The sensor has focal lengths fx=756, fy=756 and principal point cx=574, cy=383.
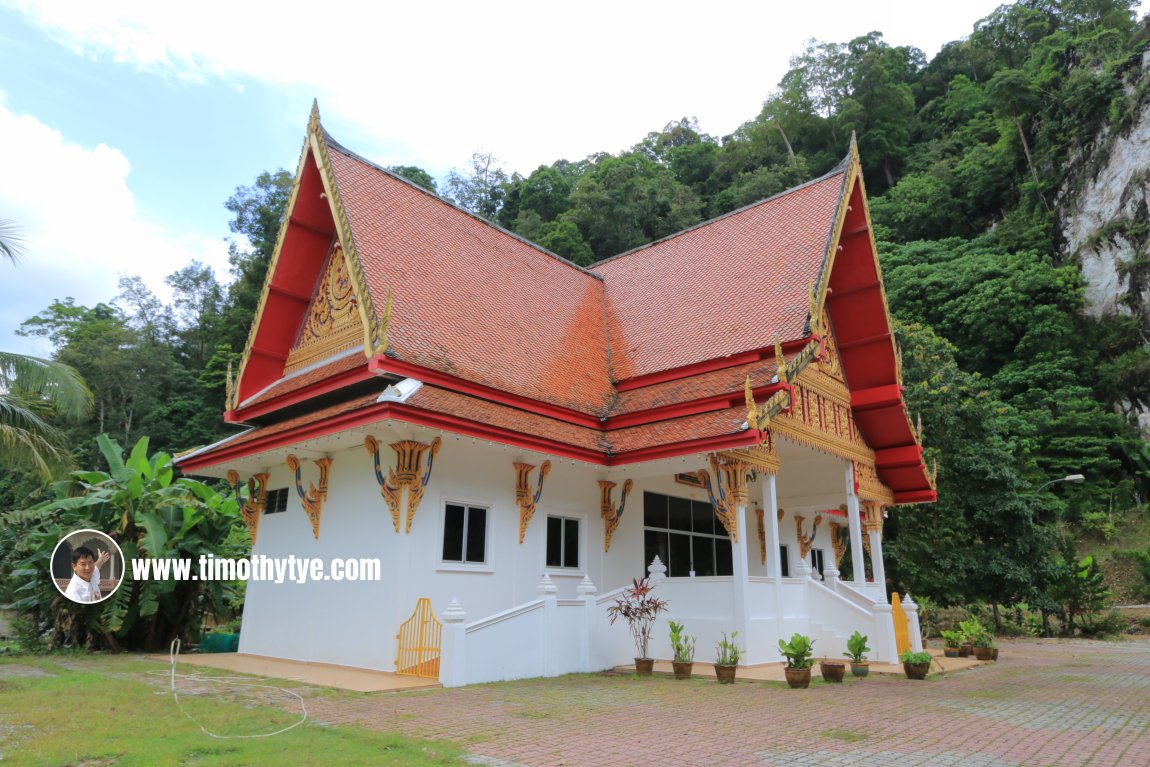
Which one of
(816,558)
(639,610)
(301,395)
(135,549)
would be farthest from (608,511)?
(816,558)

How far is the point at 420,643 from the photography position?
346 inches

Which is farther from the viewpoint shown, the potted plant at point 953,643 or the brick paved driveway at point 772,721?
the potted plant at point 953,643

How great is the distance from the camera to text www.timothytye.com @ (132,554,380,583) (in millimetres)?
9875

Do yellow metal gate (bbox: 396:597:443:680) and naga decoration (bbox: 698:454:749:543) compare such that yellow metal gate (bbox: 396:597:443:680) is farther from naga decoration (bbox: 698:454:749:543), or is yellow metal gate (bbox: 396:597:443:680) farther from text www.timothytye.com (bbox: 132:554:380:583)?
naga decoration (bbox: 698:454:749:543)

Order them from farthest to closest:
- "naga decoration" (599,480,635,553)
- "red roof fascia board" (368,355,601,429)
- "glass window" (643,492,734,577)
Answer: "glass window" (643,492,734,577) → "naga decoration" (599,480,635,553) → "red roof fascia board" (368,355,601,429)

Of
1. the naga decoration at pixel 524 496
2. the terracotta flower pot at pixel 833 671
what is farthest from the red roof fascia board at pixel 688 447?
the terracotta flower pot at pixel 833 671

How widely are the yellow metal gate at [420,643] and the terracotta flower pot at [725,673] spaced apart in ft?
10.6

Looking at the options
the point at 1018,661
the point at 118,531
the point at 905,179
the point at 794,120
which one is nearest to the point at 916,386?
the point at 1018,661

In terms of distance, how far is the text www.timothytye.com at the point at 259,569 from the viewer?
9875 mm

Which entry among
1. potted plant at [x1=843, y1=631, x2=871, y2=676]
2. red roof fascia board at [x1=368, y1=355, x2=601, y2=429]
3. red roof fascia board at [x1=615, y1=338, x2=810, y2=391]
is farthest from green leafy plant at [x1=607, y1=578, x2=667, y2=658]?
red roof fascia board at [x1=615, y1=338, x2=810, y2=391]

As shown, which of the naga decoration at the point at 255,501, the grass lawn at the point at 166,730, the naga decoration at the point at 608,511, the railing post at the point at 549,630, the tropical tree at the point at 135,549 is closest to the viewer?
the grass lawn at the point at 166,730

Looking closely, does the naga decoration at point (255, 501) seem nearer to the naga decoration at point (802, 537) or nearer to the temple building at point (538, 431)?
the temple building at point (538, 431)

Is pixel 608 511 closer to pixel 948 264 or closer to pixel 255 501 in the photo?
pixel 255 501

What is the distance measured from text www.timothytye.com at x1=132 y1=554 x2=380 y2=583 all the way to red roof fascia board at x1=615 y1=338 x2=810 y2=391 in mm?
5224
